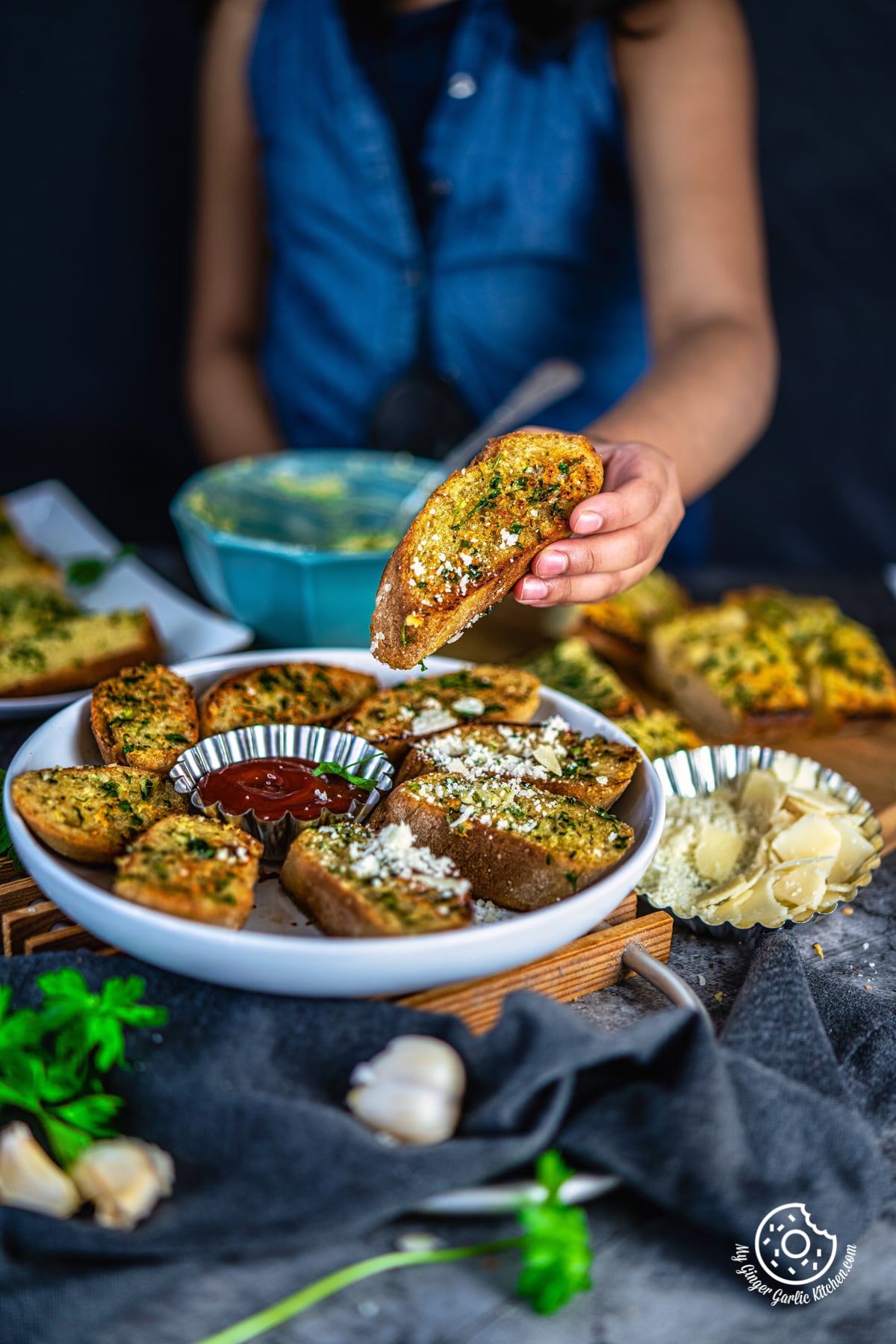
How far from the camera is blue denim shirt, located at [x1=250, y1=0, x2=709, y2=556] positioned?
11.6ft

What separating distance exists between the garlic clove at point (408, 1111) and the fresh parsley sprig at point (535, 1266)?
127mm

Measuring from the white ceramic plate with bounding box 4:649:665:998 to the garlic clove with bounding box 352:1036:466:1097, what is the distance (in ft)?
0.33

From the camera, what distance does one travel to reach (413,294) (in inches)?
151

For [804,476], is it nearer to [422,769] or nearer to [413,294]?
[413,294]

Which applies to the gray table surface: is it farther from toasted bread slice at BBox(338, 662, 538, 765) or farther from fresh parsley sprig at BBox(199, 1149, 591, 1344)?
toasted bread slice at BBox(338, 662, 538, 765)

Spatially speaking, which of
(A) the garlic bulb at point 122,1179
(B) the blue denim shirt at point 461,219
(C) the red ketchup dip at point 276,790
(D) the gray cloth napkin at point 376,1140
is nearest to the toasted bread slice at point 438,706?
(C) the red ketchup dip at point 276,790

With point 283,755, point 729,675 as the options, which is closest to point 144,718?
point 283,755

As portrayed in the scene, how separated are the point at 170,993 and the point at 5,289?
457 centimetres

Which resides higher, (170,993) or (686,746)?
(170,993)

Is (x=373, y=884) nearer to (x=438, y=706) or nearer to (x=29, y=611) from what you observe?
(x=438, y=706)

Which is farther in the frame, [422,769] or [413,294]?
[413,294]

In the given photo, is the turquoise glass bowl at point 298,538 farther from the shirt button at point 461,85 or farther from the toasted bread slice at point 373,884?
the shirt button at point 461,85

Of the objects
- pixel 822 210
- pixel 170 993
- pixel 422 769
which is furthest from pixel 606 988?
pixel 822 210

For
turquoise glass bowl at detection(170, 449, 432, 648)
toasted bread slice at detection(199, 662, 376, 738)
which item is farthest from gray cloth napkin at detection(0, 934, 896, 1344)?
turquoise glass bowl at detection(170, 449, 432, 648)
